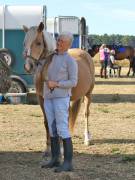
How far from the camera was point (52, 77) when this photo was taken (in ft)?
22.3

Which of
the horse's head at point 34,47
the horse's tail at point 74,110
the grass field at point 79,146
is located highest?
the horse's head at point 34,47

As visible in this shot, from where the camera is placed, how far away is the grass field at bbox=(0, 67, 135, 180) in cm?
699

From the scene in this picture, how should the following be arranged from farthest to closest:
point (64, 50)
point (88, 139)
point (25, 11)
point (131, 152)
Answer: point (25, 11), point (88, 139), point (131, 152), point (64, 50)

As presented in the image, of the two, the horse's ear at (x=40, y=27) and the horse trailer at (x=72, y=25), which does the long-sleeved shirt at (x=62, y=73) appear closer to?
the horse's ear at (x=40, y=27)

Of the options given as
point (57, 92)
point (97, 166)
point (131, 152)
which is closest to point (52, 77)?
point (57, 92)

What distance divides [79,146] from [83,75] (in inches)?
47.4

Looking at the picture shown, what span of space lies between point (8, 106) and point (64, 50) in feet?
26.4

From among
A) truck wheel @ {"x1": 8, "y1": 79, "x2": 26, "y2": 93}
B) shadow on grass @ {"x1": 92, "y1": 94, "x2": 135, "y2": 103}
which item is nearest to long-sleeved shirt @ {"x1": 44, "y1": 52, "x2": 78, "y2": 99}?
truck wheel @ {"x1": 8, "y1": 79, "x2": 26, "y2": 93}

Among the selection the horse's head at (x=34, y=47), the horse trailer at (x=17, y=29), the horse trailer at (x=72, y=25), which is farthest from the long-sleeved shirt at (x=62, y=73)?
the horse trailer at (x=72, y=25)

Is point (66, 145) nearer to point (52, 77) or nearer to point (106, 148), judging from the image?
point (52, 77)

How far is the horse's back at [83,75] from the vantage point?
28.2ft

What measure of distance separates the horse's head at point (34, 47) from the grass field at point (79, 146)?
143 centimetres

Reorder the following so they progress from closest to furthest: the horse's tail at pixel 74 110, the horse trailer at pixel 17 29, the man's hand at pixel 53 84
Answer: the man's hand at pixel 53 84 < the horse's tail at pixel 74 110 < the horse trailer at pixel 17 29

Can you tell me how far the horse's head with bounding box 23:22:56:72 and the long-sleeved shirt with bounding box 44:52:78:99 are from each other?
0.47 m
